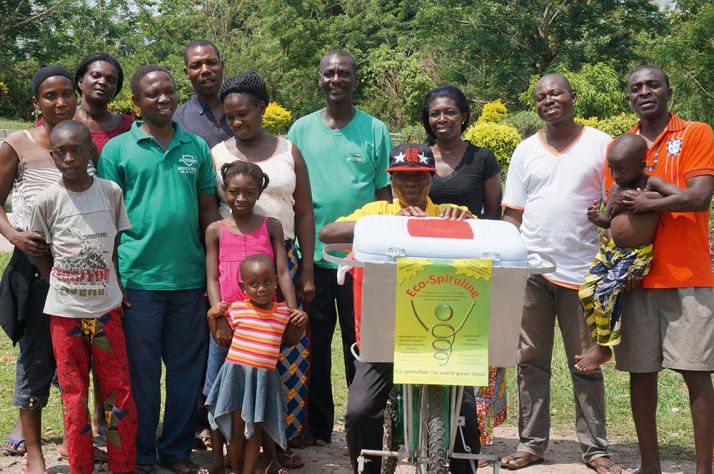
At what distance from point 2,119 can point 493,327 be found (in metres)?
25.8

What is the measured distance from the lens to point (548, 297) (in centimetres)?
491

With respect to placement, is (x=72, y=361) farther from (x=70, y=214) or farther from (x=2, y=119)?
(x=2, y=119)

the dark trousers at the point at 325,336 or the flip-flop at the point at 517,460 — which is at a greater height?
the dark trousers at the point at 325,336

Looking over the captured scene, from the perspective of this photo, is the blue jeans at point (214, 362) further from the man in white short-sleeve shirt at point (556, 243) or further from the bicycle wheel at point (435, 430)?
the man in white short-sleeve shirt at point (556, 243)

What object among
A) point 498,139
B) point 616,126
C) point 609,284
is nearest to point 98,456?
point 609,284

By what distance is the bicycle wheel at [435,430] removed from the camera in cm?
330

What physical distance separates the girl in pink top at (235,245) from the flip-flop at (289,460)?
1.65 ft

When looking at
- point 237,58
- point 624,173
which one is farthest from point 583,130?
point 237,58

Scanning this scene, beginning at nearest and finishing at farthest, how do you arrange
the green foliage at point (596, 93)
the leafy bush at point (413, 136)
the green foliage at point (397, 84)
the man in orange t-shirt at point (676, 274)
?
1. the man in orange t-shirt at point (676, 274)
2. the leafy bush at point (413, 136)
3. the green foliage at point (596, 93)
4. the green foliage at point (397, 84)

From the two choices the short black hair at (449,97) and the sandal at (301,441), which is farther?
the sandal at (301,441)

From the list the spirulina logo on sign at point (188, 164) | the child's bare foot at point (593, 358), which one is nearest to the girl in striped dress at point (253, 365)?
the spirulina logo on sign at point (188, 164)

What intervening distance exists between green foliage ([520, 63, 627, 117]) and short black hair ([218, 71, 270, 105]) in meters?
16.9

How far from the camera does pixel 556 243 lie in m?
4.73

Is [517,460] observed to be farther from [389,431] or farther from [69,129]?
[69,129]
